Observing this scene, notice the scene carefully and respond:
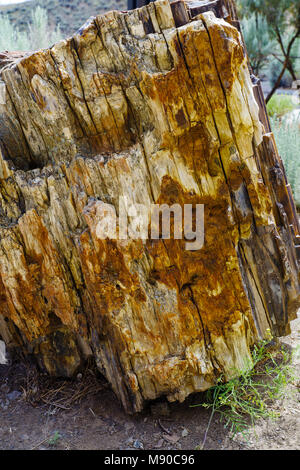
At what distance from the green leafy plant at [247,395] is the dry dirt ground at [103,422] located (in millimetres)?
50

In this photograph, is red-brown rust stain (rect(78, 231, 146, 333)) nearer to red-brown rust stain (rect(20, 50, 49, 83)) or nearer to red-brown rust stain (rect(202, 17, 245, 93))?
red-brown rust stain (rect(20, 50, 49, 83))

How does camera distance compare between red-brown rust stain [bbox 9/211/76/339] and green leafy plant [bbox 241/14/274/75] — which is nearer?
red-brown rust stain [bbox 9/211/76/339]

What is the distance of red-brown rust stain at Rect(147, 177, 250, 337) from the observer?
2281 mm

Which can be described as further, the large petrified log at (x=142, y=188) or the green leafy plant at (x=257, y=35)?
the green leafy plant at (x=257, y=35)

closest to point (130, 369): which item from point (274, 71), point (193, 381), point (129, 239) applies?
point (193, 381)

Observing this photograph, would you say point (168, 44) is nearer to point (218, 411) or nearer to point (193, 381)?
point (193, 381)

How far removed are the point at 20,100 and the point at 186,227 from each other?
3.91 feet

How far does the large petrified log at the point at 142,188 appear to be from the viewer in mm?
2137

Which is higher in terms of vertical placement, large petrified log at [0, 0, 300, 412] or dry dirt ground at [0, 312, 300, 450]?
large petrified log at [0, 0, 300, 412]

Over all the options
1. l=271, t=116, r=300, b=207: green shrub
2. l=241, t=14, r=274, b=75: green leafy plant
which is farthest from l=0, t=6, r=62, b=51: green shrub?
l=241, t=14, r=274, b=75: green leafy plant

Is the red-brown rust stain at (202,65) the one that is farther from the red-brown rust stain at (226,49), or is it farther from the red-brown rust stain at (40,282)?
the red-brown rust stain at (40,282)

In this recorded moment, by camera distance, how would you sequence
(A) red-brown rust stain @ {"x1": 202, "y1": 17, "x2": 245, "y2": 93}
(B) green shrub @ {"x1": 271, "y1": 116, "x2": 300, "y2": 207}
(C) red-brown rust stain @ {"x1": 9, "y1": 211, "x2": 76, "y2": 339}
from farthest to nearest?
(B) green shrub @ {"x1": 271, "y1": 116, "x2": 300, "y2": 207} → (C) red-brown rust stain @ {"x1": 9, "y1": 211, "x2": 76, "y2": 339} → (A) red-brown rust stain @ {"x1": 202, "y1": 17, "x2": 245, "y2": 93}

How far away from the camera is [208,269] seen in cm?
233

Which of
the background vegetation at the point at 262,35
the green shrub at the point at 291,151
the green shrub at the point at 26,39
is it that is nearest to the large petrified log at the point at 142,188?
the green shrub at the point at 291,151
